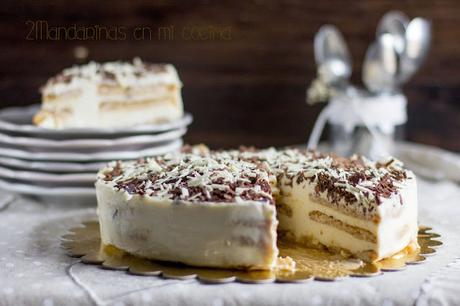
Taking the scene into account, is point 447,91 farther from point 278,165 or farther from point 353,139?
point 278,165

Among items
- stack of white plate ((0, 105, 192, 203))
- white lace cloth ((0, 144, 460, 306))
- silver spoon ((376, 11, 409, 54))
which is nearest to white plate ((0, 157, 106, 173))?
stack of white plate ((0, 105, 192, 203))

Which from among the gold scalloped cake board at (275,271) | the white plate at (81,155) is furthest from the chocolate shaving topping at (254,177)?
the white plate at (81,155)

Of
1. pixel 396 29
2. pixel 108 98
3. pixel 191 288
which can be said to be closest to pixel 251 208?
pixel 191 288

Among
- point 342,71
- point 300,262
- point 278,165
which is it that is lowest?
point 300,262

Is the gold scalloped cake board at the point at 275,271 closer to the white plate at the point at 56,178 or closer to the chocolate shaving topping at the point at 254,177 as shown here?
the chocolate shaving topping at the point at 254,177

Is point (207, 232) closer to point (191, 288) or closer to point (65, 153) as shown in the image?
point (191, 288)

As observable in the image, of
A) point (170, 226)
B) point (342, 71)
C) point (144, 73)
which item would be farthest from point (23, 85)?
point (170, 226)

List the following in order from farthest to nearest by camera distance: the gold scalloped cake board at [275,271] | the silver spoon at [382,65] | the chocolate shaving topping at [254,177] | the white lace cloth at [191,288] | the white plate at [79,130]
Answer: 1. the silver spoon at [382,65]
2. the white plate at [79,130]
3. the chocolate shaving topping at [254,177]
4. the gold scalloped cake board at [275,271]
5. the white lace cloth at [191,288]
